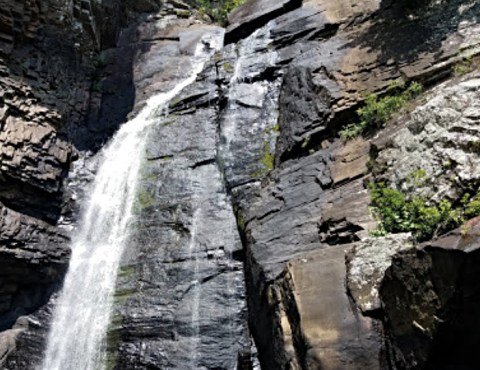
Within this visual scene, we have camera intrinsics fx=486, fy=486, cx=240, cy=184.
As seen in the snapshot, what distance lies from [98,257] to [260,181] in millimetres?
3939

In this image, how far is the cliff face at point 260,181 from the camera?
5.34 metres

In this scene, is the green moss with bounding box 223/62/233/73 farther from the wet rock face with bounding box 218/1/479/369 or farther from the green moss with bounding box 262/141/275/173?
the green moss with bounding box 262/141/275/173

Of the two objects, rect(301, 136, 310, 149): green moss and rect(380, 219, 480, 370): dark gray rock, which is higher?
rect(301, 136, 310, 149): green moss

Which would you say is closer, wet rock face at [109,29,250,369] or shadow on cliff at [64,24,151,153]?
wet rock face at [109,29,250,369]

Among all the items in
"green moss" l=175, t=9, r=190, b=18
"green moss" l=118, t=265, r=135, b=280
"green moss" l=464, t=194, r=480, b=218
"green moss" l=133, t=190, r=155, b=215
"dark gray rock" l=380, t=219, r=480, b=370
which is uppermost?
"green moss" l=175, t=9, r=190, b=18

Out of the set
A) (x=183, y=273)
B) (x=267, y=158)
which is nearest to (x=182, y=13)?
(x=267, y=158)

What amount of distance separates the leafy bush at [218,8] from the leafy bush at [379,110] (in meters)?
11.8

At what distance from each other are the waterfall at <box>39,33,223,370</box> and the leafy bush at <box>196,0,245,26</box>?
7.05m

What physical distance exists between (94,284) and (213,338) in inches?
125

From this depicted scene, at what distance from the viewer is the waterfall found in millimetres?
9312

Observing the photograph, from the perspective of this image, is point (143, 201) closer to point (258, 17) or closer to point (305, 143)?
point (305, 143)

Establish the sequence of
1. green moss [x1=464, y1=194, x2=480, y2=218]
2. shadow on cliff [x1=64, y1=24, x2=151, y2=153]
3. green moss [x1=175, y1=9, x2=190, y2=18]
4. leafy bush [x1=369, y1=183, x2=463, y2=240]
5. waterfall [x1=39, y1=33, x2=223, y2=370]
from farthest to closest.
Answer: green moss [x1=175, y1=9, x2=190, y2=18] < shadow on cliff [x1=64, y1=24, x2=151, y2=153] < waterfall [x1=39, y1=33, x2=223, y2=370] < leafy bush [x1=369, y1=183, x2=463, y2=240] < green moss [x1=464, y1=194, x2=480, y2=218]

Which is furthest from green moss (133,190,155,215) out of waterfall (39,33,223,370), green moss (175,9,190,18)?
green moss (175,9,190,18)

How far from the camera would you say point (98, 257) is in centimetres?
1064
